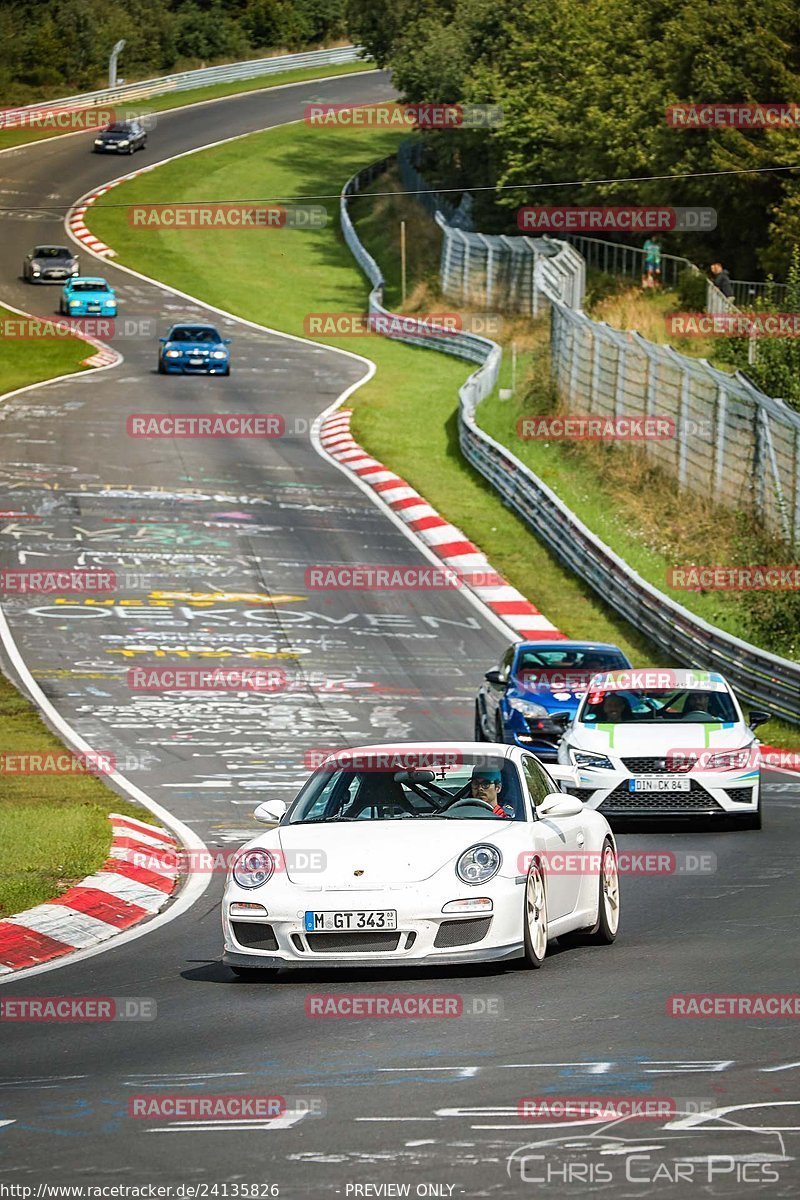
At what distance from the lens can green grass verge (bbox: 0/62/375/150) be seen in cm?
9488

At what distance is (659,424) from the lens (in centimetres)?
3419

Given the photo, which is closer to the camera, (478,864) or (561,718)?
(478,864)

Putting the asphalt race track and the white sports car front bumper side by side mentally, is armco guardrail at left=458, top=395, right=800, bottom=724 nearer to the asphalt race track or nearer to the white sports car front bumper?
the asphalt race track

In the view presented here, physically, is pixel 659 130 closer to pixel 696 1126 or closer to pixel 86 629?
pixel 86 629

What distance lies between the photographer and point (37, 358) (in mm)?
52344

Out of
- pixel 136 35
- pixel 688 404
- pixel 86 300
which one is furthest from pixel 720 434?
pixel 136 35

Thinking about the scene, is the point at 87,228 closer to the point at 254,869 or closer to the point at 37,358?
the point at 37,358

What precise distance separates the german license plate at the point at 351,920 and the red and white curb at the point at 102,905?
206 cm

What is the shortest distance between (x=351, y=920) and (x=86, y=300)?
50.8 m

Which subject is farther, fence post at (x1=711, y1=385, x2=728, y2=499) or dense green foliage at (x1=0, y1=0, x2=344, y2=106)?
dense green foliage at (x1=0, y1=0, x2=344, y2=106)

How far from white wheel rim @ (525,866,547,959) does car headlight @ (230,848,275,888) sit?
4.36 feet

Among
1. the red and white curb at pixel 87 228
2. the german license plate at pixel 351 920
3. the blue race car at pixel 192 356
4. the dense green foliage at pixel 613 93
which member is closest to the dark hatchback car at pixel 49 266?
the red and white curb at pixel 87 228

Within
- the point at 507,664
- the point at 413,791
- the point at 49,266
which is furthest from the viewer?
the point at 49,266

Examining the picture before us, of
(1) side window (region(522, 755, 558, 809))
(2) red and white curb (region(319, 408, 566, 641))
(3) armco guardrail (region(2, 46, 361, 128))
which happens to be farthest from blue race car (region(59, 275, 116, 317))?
(1) side window (region(522, 755, 558, 809))
